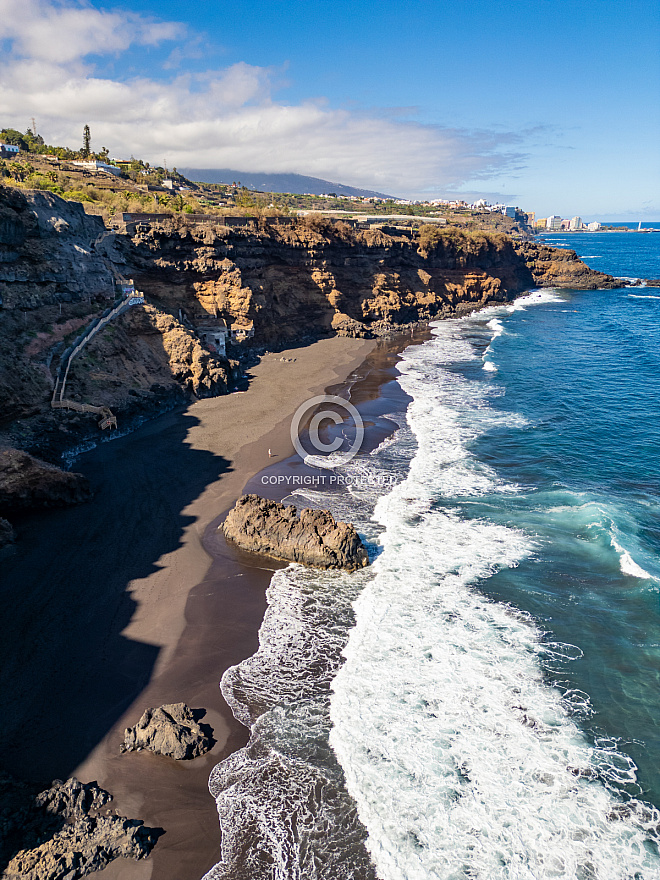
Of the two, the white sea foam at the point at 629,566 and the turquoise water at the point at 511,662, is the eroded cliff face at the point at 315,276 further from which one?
the white sea foam at the point at 629,566

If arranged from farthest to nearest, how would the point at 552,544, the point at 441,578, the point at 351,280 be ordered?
the point at 351,280, the point at 552,544, the point at 441,578

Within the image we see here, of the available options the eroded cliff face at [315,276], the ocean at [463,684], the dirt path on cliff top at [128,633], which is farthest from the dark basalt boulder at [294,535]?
the eroded cliff face at [315,276]

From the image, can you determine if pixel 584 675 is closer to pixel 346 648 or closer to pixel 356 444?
pixel 346 648

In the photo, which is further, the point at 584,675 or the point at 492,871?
the point at 584,675

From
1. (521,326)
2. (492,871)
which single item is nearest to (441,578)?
(492,871)

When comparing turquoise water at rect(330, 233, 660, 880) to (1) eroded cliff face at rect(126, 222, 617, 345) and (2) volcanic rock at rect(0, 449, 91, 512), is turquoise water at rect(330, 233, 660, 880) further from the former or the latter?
(1) eroded cliff face at rect(126, 222, 617, 345)

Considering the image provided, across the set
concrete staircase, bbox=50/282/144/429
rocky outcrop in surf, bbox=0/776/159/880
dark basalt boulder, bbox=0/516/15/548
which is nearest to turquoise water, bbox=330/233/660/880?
rocky outcrop in surf, bbox=0/776/159/880
